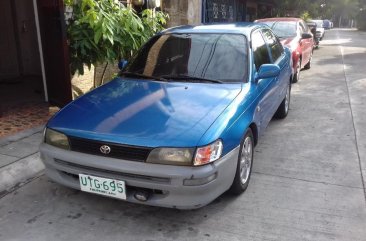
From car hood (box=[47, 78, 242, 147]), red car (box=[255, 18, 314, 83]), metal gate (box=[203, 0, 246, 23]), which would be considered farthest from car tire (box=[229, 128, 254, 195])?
metal gate (box=[203, 0, 246, 23])

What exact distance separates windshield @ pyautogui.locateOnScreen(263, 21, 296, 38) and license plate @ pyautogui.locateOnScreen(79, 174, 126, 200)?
7410 millimetres

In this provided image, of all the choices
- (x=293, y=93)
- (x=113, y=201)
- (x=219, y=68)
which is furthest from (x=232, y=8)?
(x=113, y=201)

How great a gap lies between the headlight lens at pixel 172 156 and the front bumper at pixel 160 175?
37 mm

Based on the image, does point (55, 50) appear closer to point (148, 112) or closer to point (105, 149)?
point (148, 112)

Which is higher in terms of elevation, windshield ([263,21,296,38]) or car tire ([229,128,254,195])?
windshield ([263,21,296,38])

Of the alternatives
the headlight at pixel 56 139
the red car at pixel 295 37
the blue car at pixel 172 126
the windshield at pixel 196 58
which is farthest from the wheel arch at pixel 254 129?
the red car at pixel 295 37

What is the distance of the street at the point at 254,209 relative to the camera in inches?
118

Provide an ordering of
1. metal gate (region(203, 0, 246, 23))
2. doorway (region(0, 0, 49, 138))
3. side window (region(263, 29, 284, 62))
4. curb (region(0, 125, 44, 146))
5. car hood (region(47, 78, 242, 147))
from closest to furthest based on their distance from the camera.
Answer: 1. car hood (region(47, 78, 242, 147))
2. curb (region(0, 125, 44, 146))
3. side window (region(263, 29, 284, 62))
4. doorway (region(0, 0, 49, 138))
5. metal gate (region(203, 0, 246, 23))

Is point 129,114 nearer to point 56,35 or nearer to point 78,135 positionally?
point 78,135

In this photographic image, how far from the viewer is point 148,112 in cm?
323

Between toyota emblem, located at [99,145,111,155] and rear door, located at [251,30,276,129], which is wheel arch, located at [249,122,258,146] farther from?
toyota emblem, located at [99,145,111,155]

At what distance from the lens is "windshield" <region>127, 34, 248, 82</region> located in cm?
395

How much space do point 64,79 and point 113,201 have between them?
2.81 metres

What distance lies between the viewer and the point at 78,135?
303 centimetres
